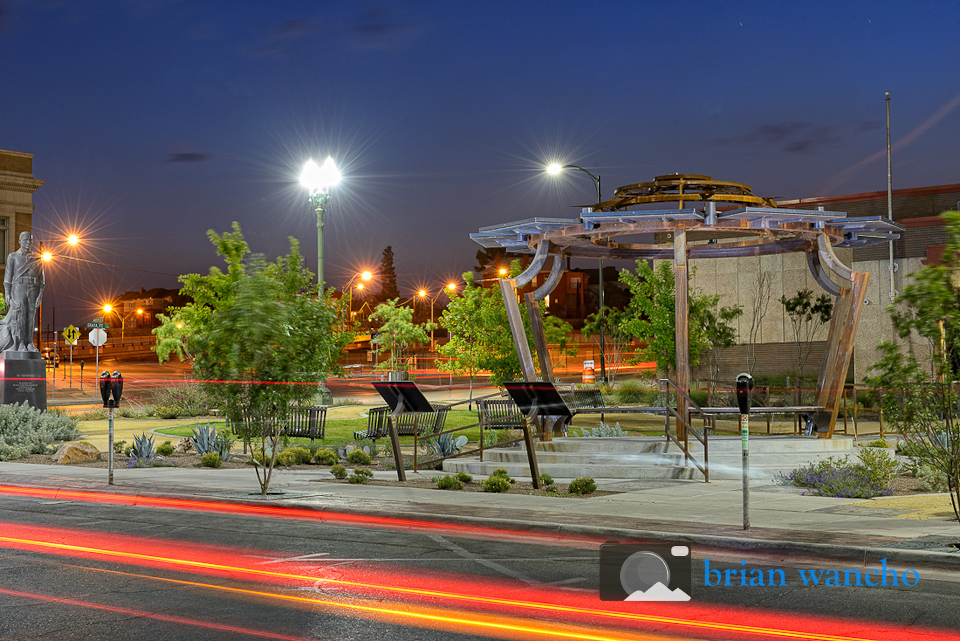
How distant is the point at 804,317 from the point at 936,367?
29.0 m

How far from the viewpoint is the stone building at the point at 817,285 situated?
36.2m

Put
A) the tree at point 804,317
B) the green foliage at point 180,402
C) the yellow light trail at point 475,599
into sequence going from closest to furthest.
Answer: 1. the yellow light trail at point 475,599
2. the green foliage at point 180,402
3. the tree at point 804,317

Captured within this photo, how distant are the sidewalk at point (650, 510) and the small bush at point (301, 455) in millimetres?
2110

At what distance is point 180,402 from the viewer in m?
33.4

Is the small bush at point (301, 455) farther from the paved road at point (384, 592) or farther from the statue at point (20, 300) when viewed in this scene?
the statue at point (20, 300)

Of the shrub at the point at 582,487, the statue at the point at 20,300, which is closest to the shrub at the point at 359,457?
the shrub at the point at 582,487

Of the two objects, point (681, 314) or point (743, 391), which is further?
point (681, 314)

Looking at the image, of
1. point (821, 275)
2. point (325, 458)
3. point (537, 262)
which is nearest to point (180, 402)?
point (325, 458)

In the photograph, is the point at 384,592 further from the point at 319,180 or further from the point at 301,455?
the point at 319,180

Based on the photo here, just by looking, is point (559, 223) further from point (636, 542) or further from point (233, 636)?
point (233, 636)

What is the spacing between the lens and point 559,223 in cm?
1852

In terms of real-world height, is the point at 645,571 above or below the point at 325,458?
below

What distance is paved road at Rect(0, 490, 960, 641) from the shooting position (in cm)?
691

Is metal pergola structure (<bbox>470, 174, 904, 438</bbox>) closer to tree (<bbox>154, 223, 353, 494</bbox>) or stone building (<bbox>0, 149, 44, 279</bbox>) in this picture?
tree (<bbox>154, 223, 353, 494</bbox>)
